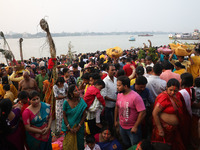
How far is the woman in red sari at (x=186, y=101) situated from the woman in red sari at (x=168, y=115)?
30 centimetres

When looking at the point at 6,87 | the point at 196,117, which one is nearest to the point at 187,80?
the point at 196,117

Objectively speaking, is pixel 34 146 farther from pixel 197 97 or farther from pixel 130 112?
pixel 197 97

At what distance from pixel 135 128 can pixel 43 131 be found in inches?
61.2

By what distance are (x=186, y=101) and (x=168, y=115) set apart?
617mm

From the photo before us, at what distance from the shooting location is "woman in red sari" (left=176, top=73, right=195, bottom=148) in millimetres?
2816

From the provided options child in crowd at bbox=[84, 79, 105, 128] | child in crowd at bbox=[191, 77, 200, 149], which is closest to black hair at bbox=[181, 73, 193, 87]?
child in crowd at bbox=[191, 77, 200, 149]

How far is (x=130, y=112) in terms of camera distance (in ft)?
8.86

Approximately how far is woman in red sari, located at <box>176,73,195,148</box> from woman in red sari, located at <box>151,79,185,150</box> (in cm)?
30

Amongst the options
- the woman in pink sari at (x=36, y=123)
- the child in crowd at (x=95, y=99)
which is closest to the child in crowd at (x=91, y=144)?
the child in crowd at (x=95, y=99)

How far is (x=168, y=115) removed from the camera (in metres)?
2.46

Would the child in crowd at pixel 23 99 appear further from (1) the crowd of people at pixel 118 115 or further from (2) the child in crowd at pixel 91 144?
(2) the child in crowd at pixel 91 144

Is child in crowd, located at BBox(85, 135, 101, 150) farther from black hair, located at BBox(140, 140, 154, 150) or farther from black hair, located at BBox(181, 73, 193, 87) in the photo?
black hair, located at BBox(181, 73, 193, 87)

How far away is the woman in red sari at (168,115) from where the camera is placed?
2.44 metres

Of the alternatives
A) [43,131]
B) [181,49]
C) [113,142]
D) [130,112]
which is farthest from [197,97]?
[43,131]
